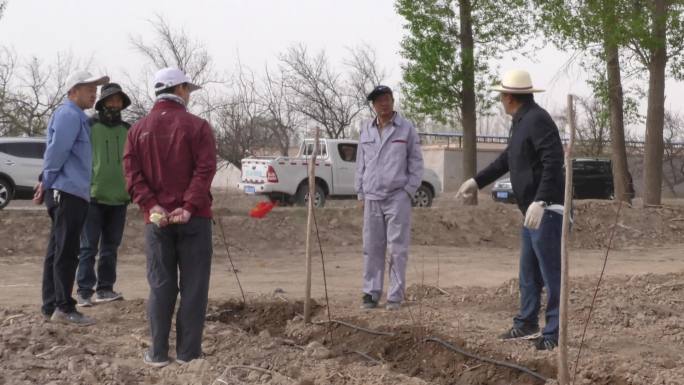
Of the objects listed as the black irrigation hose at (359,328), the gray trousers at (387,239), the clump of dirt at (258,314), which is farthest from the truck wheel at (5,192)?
the black irrigation hose at (359,328)

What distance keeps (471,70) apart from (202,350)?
16.2 metres

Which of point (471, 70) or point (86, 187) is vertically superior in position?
point (471, 70)

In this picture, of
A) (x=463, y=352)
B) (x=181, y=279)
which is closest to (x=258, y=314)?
(x=181, y=279)

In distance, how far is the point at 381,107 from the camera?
25.6ft

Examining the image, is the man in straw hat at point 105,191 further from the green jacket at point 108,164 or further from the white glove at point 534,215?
the white glove at point 534,215

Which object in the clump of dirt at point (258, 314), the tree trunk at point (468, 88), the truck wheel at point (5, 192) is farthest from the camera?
the tree trunk at point (468, 88)

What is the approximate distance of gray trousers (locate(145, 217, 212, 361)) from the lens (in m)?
5.39

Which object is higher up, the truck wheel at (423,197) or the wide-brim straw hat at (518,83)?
the wide-brim straw hat at (518,83)

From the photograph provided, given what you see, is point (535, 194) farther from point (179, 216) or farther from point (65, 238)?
point (65, 238)

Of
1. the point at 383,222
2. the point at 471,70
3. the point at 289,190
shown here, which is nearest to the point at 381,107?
the point at 383,222

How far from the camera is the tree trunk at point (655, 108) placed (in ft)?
60.4

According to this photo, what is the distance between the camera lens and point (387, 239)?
7957 millimetres

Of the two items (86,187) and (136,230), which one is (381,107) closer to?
(86,187)

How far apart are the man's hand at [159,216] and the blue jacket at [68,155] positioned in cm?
172
